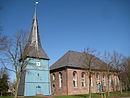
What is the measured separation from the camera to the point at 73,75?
137 ft

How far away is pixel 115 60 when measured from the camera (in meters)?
37.5

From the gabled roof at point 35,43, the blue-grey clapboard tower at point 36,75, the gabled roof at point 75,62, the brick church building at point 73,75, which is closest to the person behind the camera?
the blue-grey clapboard tower at point 36,75

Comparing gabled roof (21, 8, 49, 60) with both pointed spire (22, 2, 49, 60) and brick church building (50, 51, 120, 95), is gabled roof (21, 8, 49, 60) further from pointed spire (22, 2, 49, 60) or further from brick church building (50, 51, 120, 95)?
brick church building (50, 51, 120, 95)

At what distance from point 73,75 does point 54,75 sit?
6241 millimetres

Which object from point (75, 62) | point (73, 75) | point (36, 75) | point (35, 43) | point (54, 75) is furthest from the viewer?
point (54, 75)

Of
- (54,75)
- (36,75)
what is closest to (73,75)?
(54,75)

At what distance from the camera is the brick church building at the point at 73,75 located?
3944 centimetres

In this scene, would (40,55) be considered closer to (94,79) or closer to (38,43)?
(38,43)

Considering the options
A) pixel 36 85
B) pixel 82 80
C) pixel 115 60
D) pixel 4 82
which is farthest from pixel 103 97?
pixel 4 82

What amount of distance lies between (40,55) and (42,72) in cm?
440

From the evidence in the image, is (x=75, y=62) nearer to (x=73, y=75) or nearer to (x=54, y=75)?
(x=73, y=75)

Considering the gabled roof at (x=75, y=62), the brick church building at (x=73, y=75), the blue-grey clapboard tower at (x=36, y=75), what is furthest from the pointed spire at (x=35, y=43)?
the brick church building at (x=73, y=75)

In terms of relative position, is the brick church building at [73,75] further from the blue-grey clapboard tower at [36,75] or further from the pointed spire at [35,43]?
the pointed spire at [35,43]

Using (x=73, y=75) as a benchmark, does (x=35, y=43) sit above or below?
above
